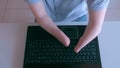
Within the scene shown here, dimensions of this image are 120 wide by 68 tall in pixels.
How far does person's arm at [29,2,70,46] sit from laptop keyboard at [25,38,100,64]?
0.02 meters

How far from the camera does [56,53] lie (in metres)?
0.62

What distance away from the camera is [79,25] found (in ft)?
2.25

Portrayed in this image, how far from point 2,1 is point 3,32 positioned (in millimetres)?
845

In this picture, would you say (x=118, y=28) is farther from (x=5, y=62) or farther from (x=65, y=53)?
(x=5, y=62)

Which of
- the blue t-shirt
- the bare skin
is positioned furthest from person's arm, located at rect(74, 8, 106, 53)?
the blue t-shirt

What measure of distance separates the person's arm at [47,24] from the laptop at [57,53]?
0.02 m

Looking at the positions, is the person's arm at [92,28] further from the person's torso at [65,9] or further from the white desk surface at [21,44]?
the person's torso at [65,9]

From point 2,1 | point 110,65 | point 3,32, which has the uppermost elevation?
point 2,1

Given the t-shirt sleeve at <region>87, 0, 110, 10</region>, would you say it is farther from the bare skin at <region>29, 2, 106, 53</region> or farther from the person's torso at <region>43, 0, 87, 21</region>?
the person's torso at <region>43, 0, 87, 21</region>

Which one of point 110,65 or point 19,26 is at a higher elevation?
point 19,26

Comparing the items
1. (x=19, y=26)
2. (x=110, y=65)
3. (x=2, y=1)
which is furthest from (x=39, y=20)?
(x=2, y=1)

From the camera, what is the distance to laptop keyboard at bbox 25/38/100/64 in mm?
605

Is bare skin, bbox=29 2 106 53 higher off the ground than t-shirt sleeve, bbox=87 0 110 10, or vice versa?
t-shirt sleeve, bbox=87 0 110 10

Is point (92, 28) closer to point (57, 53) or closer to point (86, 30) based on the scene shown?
point (86, 30)
